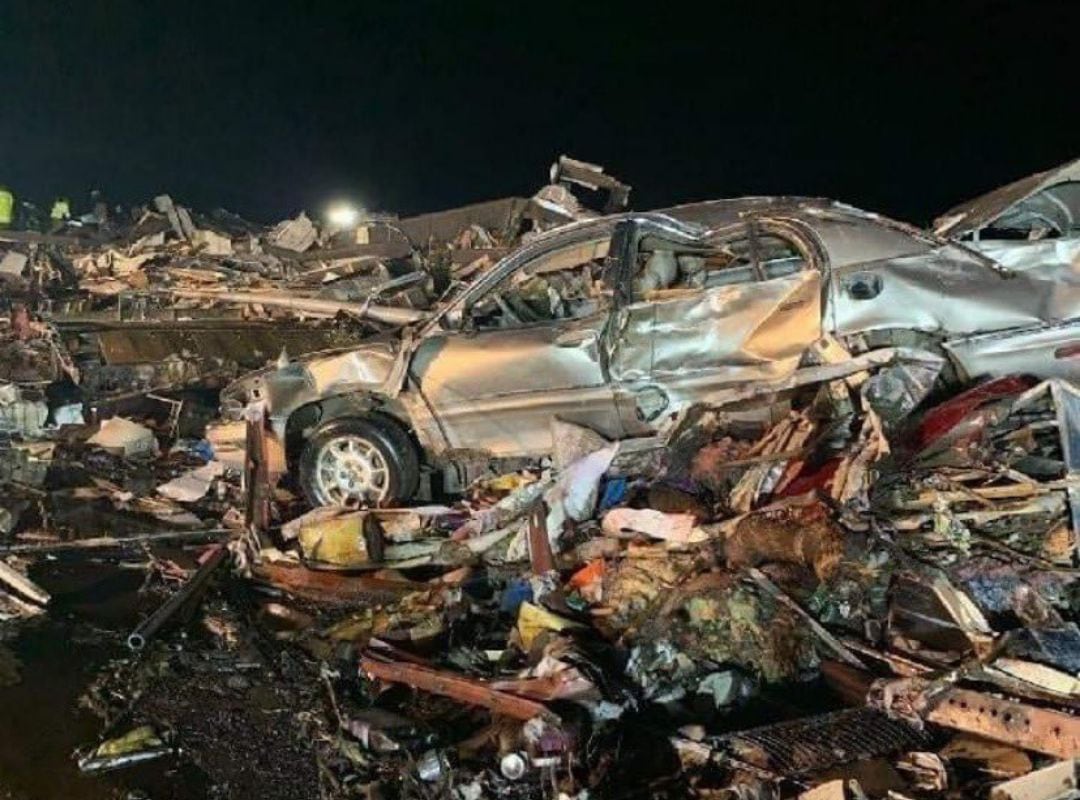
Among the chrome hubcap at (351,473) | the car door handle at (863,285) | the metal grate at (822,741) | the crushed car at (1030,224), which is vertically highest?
the crushed car at (1030,224)

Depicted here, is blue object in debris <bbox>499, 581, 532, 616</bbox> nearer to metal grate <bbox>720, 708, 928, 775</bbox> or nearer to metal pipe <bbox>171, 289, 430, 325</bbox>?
metal grate <bbox>720, 708, 928, 775</bbox>

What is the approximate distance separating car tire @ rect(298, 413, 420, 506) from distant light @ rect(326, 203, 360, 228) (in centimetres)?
1002

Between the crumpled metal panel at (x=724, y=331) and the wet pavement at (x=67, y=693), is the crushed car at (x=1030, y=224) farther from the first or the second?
the wet pavement at (x=67, y=693)

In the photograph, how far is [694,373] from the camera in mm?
5965

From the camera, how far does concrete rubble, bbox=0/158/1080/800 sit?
3543 mm

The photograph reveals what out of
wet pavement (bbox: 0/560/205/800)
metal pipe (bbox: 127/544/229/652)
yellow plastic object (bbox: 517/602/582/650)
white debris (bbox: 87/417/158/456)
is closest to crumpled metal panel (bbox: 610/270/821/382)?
yellow plastic object (bbox: 517/602/582/650)

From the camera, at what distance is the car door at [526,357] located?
6.09m

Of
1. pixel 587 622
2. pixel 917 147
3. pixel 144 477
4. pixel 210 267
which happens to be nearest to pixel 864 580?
pixel 587 622

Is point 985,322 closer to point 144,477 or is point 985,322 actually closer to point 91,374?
point 144,477

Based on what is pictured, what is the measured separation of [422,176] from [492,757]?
60.8 meters

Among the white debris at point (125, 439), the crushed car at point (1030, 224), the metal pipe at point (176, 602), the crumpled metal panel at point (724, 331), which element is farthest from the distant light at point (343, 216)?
the crushed car at point (1030, 224)

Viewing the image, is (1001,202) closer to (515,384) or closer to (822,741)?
(515,384)

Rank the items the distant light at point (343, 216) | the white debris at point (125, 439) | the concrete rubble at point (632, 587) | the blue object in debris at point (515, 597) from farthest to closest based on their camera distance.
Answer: the distant light at point (343, 216) → the white debris at point (125, 439) → the blue object in debris at point (515, 597) → the concrete rubble at point (632, 587)

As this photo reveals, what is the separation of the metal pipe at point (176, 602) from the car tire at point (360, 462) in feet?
2.55
